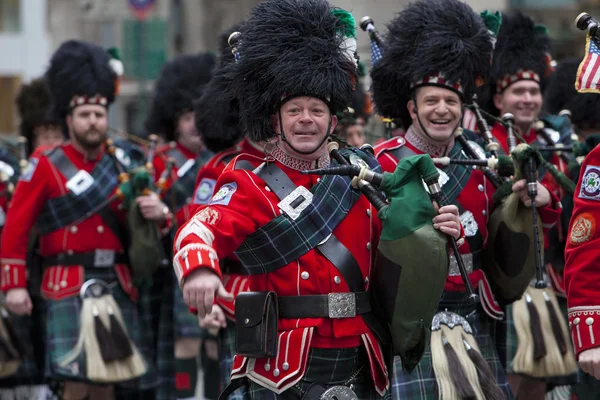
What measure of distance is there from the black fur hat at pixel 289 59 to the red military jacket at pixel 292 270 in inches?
8.7

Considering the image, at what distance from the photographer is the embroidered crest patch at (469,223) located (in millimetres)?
5648

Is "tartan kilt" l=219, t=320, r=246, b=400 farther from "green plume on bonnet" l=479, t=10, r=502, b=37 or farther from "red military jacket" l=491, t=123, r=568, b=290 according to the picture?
"green plume on bonnet" l=479, t=10, r=502, b=37

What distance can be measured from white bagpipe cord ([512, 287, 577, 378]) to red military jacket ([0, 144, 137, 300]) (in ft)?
8.08

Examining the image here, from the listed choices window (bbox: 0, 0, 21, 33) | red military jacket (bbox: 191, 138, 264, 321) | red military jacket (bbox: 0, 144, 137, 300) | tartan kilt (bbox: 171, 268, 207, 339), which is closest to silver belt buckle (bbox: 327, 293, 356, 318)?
red military jacket (bbox: 191, 138, 264, 321)

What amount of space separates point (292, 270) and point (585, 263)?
3.51 ft

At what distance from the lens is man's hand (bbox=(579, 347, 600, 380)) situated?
4.52 metres

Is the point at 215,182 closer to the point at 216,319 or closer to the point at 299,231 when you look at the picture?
the point at 216,319

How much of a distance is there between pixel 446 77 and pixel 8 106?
21217 millimetres

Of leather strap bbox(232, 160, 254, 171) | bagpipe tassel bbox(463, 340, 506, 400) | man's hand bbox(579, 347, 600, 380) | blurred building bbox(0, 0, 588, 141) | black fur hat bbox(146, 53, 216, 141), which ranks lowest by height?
bagpipe tassel bbox(463, 340, 506, 400)

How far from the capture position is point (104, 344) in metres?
7.46

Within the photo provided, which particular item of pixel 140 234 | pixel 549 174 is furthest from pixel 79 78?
pixel 549 174

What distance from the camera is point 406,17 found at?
6.01 meters

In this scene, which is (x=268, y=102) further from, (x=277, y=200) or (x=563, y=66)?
(x=563, y=66)

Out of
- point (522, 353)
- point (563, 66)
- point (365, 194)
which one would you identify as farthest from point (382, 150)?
point (563, 66)
